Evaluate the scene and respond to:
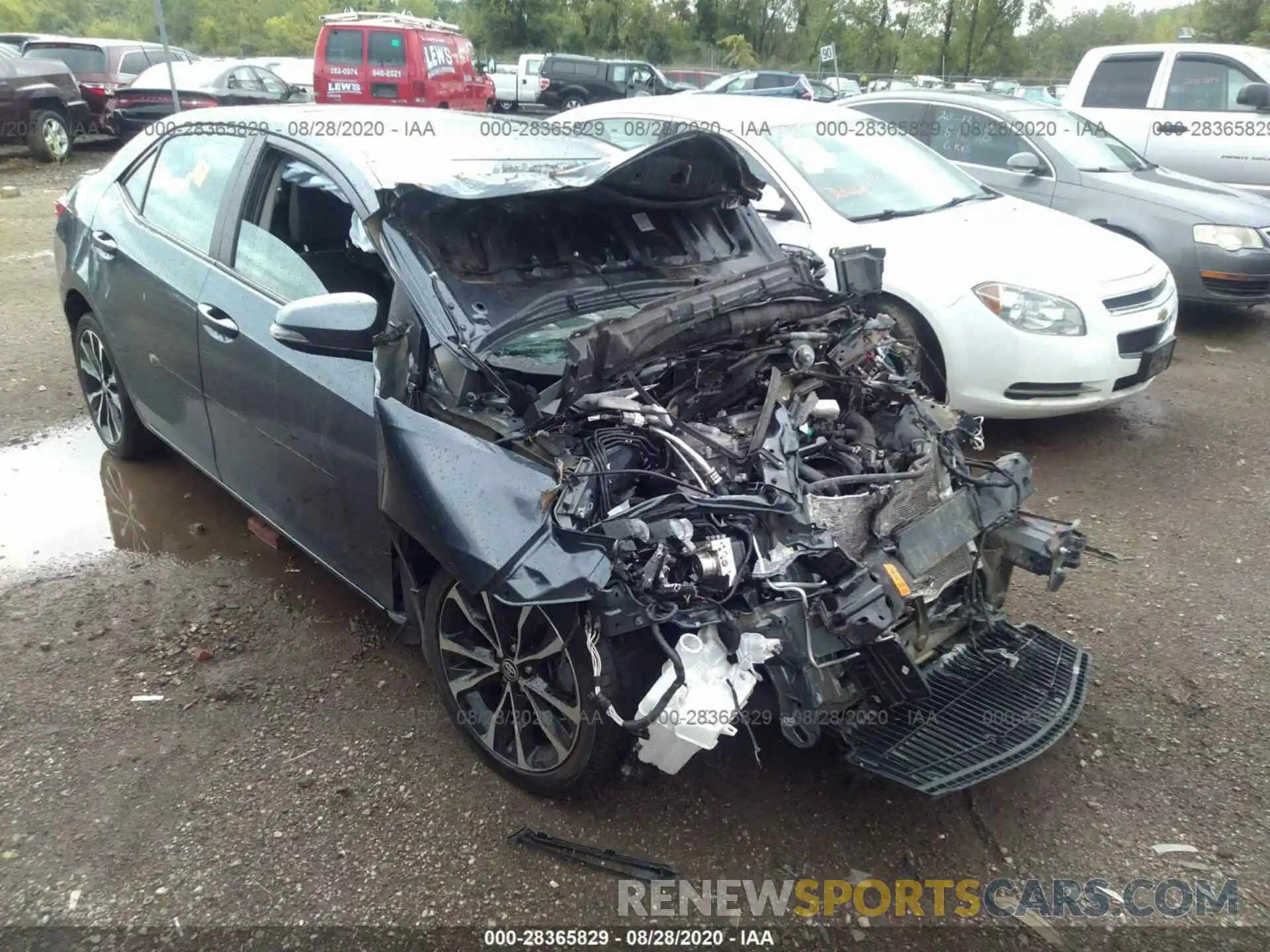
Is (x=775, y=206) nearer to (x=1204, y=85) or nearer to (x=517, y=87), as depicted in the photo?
(x=1204, y=85)

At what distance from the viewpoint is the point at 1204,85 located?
8.89 metres

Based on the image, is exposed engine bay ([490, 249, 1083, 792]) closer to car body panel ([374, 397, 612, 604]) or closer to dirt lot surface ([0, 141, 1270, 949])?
car body panel ([374, 397, 612, 604])

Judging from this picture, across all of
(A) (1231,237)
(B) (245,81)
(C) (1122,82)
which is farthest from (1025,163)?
(B) (245,81)

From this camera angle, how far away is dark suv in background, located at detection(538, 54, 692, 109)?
82.5 feet

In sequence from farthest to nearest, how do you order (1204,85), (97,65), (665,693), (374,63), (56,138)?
(374,63) → (97,65) → (56,138) → (1204,85) → (665,693)

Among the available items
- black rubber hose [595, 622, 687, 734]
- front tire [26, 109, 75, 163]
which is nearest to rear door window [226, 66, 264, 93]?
front tire [26, 109, 75, 163]

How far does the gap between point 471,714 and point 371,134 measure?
6.96 ft

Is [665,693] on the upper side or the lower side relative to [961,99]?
lower

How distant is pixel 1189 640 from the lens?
3.49 m

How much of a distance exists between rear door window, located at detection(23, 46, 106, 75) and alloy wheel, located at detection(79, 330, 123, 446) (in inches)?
559

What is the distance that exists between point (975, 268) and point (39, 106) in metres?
14.7

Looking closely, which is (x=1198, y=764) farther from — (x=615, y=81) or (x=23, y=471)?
(x=615, y=81)

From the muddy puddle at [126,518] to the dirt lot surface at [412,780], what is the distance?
0.02 meters

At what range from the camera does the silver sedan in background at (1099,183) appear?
6883mm
